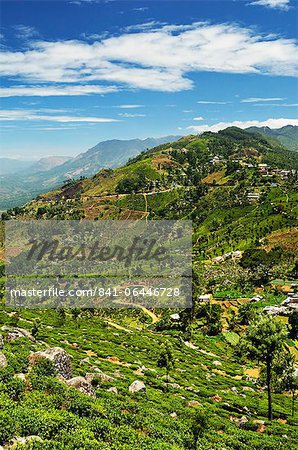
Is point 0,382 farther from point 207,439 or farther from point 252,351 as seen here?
point 252,351

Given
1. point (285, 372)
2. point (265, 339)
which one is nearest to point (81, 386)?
point (265, 339)

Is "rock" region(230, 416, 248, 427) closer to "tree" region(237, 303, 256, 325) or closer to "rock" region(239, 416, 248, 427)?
"rock" region(239, 416, 248, 427)

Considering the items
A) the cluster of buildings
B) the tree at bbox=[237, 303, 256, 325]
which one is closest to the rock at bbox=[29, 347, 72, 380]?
the tree at bbox=[237, 303, 256, 325]

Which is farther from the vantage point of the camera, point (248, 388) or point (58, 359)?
point (248, 388)

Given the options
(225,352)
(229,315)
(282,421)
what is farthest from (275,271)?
(282,421)

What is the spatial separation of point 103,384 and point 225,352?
60.9m

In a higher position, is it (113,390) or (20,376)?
(20,376)

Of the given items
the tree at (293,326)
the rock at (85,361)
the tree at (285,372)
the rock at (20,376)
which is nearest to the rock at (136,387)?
the rock at (85,361)

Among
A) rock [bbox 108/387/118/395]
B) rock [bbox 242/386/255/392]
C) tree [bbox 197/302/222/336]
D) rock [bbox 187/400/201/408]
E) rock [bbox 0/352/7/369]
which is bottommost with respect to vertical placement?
tree [bbox 197/302/222/336]

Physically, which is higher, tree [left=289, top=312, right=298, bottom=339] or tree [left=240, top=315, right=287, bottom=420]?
tree [left=240, top=315, right=287, bottom=420]

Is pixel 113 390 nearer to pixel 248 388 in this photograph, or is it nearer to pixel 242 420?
pixel 242 420

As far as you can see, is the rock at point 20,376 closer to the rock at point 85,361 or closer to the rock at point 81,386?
the rock at point 81,386

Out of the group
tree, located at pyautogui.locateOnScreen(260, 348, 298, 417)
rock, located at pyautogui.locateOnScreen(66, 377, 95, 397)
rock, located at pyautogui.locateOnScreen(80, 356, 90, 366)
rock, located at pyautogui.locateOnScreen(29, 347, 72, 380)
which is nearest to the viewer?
rock, located at pyautogui.locateOnScreen(66, 377, 95, 397)

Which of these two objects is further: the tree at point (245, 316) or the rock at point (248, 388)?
the tree at point (245, 316)
